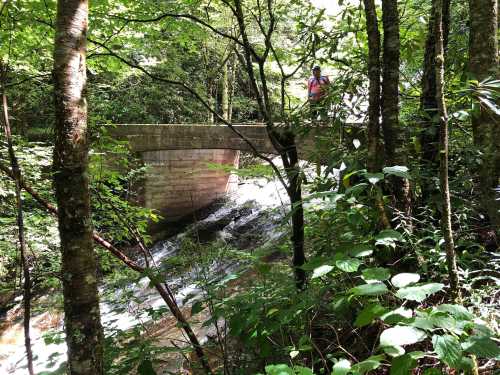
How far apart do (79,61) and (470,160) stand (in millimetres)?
1979

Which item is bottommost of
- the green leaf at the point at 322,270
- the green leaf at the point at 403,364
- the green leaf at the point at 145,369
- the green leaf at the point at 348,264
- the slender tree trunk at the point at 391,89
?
the green leaf at the point at 145,369

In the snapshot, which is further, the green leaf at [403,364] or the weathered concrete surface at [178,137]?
the weathered concrete surface at [178,137]

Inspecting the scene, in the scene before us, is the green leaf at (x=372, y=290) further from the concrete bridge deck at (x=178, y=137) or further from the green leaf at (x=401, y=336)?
the concrete bridge deck at (x=178, y=137)

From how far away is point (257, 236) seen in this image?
8.16m

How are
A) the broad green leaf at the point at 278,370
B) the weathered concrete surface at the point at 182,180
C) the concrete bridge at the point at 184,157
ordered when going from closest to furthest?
the broad green leaf at the point at 278,370 → the concrete bridge at the point at 184,157 → the weathered concrete surface at the point at 182,180

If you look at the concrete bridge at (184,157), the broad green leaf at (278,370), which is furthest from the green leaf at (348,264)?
the concrete bridge at (184,157)

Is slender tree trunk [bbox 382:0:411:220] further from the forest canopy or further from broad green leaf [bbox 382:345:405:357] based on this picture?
broad green leaf [bbox 382:345:405:357]

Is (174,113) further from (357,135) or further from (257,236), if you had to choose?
(357,135)

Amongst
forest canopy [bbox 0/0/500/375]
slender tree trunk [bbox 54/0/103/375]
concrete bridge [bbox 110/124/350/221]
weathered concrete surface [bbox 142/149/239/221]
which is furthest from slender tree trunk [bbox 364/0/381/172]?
weathered concrete surface [bbox 142/149/239/221]

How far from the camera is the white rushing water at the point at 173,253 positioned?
18.1 feet

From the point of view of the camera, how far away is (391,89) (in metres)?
2.10

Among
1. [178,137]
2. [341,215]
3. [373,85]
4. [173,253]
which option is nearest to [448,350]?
[341,215]

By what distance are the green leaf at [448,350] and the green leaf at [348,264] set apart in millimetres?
325

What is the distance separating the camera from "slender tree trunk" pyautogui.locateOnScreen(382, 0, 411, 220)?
6.80 feet
